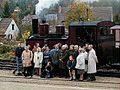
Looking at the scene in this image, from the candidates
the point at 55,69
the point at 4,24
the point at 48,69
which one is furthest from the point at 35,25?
the point at 4,24

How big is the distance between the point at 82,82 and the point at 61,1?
281 feet

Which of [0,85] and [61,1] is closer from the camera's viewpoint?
[0,85]

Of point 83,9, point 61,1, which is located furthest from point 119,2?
point 83,9

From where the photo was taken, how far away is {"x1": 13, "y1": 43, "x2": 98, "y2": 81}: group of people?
16.3m

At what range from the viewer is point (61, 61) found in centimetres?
1694

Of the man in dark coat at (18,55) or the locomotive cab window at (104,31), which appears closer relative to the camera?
the man in dark coat at (18,55)

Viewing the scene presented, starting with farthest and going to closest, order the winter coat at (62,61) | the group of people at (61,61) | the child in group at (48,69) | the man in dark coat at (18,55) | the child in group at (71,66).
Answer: the man in dark coat at (18,55), the child in group at (48,69), the winter coat at (62,61), the child in group at (71,66), the group of people at (61,61)

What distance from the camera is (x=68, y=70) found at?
17.0 meters

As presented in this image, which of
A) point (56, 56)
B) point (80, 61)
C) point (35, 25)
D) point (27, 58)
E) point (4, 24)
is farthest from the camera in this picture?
point (4, 24)

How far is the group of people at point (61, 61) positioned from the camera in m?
16.3

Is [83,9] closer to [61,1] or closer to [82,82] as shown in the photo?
[82,82]

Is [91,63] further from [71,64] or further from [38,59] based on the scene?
[38,59]

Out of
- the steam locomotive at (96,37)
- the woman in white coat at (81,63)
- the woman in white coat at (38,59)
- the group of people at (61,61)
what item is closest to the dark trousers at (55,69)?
the group of people at (61,61)

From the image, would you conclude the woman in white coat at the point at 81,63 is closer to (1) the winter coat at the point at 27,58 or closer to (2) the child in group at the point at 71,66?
(2) the child in group at the point at 71,66
